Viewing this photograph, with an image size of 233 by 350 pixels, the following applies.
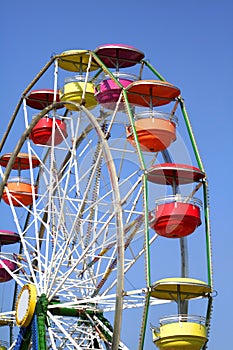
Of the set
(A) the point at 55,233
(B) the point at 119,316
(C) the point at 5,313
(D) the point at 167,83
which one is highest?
(D) the point at 167,83

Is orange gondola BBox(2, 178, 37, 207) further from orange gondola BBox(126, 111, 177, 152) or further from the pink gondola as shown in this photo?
orange gondola BBox(126, 111, 177, 152)

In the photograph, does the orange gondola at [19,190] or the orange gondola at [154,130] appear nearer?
the orange gondola at [154,130]

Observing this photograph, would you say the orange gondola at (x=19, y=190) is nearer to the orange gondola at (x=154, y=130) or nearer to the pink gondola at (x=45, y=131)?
the pink gondola at (x=45, y=131)

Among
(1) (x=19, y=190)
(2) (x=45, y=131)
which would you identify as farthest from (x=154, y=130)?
(1) (x=19, y=190)

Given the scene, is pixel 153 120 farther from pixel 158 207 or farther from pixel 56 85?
pixel 56 85

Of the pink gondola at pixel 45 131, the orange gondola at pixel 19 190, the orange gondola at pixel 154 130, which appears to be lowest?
the orange gondola at pixel 154 130

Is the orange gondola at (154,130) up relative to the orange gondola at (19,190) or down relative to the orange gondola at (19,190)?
down

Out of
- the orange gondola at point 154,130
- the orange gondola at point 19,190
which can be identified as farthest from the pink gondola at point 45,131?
the orange gondola at point 154,130

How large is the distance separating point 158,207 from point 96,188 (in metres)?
4.72

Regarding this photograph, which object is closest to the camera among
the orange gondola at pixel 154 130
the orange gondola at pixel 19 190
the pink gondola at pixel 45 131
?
the orange gondola at pixel 154 130

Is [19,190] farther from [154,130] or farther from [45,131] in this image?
[154,130]

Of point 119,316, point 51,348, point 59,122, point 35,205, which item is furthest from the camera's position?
point 59,122

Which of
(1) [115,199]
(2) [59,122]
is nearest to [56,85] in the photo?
(2) [59,122]

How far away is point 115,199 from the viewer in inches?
752
